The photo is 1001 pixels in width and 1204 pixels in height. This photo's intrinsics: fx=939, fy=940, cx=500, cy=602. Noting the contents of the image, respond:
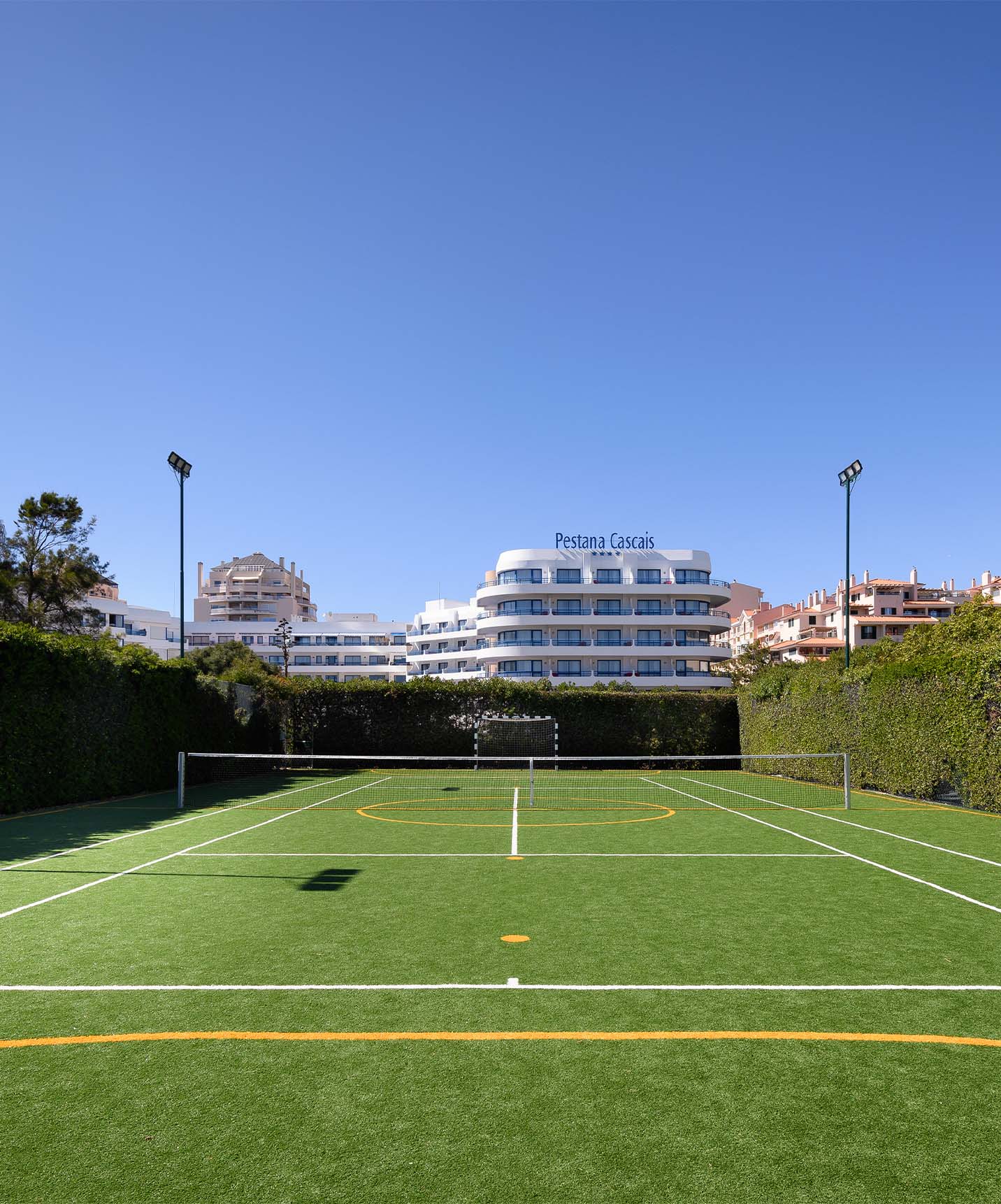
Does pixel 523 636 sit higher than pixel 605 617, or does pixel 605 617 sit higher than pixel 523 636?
pixel 605 617

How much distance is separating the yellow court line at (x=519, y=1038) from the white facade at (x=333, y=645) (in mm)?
141337

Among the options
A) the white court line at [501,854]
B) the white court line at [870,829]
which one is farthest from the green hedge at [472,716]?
the white court line at [501,854]

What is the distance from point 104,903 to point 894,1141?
8966 millimetres

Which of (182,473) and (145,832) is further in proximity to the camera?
(182,473)

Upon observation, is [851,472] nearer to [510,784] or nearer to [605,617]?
[510,784]

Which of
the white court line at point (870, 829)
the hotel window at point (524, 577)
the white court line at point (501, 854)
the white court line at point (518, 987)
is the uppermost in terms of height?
the hotel window at point (524, 577)

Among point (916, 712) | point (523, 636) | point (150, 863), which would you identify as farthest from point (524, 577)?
point (150, 863)

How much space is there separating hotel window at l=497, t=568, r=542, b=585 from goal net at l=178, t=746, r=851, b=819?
192 feet

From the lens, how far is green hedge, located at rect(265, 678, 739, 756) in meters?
38.7

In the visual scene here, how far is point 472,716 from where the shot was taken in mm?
38781

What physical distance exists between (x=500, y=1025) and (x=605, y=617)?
90.2m

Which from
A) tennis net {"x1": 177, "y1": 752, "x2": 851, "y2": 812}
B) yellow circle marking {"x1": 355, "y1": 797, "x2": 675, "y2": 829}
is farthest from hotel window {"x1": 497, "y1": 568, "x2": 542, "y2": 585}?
yellow circle marking {"x1": 355, "y1": 797, "x2": 675, "y2": 829}

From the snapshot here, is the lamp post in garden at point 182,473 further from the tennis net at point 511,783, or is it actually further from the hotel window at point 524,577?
the hotel window at point 524,577

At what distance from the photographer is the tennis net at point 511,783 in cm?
2283
